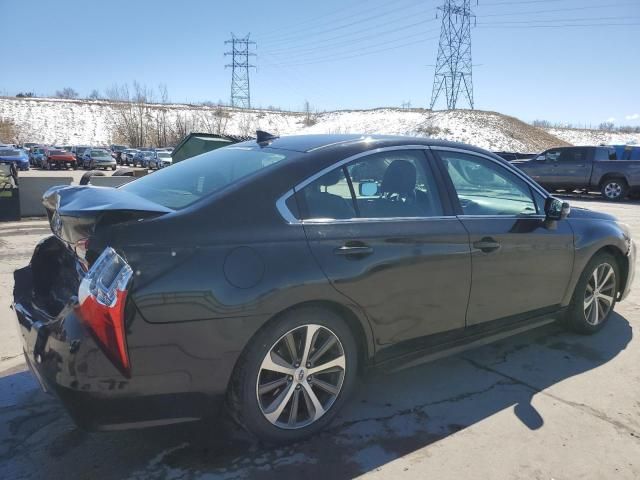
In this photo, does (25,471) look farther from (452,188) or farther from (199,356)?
(452,188)

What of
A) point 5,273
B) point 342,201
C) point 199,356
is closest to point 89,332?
point 199,356

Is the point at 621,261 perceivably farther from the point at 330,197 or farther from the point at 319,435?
the point at 319,435

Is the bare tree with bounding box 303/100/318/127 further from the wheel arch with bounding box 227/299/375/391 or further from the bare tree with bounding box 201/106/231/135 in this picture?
the wheel arch with bounding box 227/299/375/391

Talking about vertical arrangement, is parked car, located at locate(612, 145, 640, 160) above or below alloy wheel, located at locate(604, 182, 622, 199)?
above

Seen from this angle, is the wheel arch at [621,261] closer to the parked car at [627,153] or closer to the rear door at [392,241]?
the rear door at [392,241]

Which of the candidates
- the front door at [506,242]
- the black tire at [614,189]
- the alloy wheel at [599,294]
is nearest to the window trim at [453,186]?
the front door at [506,242]

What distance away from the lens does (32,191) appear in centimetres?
1077

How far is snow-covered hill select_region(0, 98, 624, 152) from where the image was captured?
5653cm

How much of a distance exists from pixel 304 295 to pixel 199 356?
23.1 inches

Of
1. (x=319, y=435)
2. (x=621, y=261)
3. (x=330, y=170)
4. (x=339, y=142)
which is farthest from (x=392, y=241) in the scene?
(x=621, y=261)

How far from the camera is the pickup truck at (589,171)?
17917 mm

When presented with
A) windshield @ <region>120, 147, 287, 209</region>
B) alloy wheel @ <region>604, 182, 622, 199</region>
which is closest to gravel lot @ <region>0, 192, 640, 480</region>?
windshield @ <region>120, 147, 287, 209</region>

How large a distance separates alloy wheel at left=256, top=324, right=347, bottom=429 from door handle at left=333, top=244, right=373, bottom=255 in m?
0.41

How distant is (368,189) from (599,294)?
2.63m
